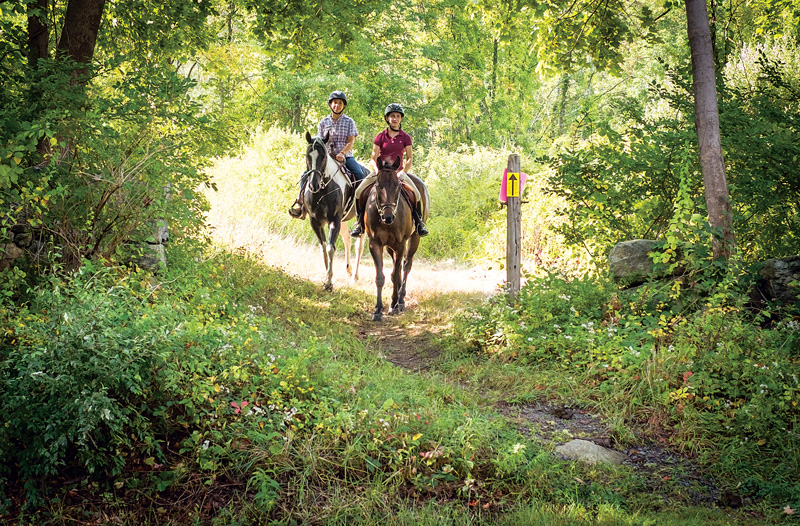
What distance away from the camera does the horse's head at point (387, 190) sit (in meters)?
9.77

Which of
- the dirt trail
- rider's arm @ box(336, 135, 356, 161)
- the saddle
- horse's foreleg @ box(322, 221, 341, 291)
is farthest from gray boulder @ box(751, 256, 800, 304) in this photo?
rider's arm @ box(336, 135, 356, 161)

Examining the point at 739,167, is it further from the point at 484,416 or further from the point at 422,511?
the point at 422,511

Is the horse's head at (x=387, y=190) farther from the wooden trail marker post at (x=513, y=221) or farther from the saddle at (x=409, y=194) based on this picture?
the wooden trail marker post at (x=513, y=221)

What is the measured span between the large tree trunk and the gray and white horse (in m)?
6.02

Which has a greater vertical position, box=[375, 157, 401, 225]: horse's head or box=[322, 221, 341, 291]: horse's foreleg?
box=[375, 157, 401, 225]: horse's head

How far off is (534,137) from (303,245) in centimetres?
2694

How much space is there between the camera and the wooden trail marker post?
8.98 metres

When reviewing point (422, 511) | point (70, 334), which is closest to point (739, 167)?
point (422, 511)

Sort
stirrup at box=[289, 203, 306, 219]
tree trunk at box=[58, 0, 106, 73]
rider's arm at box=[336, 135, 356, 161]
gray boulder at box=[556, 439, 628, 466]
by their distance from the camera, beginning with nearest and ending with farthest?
gray boulder at box=[556, 439, 628, 466], tree trunk at box=[58, 0, 106, 73], rider's arm at box=[336, 135, 356, 161], stirrup at box=[289, 203, 306, 219]

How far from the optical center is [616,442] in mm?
5320

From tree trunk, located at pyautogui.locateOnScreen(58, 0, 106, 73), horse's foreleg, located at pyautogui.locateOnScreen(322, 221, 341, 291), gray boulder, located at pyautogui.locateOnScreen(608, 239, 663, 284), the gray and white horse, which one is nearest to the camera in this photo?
tree trunk, located at pyautogui.locateOnScreen(58, 0, 106, 73)

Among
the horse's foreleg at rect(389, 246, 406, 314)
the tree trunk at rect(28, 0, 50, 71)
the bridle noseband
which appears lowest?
the horse's foreleg at rect(389, 246, 406, 314)

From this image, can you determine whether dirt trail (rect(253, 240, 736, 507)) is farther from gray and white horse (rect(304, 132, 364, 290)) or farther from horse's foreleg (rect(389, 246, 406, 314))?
gray and white horse (rect(304, 132, 364, 290))

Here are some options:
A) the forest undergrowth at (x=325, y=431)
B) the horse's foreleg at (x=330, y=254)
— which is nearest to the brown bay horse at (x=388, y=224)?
the horse's foreleg at (x=330, y=254)
